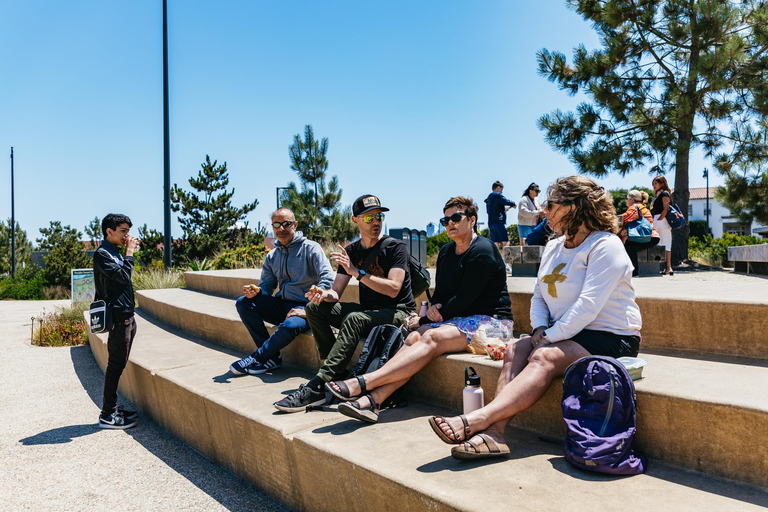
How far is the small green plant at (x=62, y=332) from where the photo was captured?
333 inches

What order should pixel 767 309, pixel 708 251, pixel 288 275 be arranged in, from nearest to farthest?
pixel 767 309
pixel 288 275
pixel 708 251

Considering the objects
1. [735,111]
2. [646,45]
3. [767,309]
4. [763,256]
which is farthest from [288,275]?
[735,111]

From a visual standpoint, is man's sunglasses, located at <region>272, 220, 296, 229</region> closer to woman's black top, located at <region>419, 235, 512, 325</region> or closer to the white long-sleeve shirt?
woman's black top, located at <region>419, 235, 512, 325</region>

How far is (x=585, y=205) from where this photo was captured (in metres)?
2.75

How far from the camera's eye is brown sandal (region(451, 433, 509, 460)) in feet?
7.50

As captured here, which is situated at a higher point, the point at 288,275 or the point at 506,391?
the point at 288,275

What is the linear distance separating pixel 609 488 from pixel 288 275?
11.1 feet

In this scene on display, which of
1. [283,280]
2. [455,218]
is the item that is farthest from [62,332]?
[455,218]

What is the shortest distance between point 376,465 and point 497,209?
754cm

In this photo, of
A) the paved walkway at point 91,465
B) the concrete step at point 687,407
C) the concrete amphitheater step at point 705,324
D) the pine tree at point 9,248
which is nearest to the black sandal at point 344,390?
the concrete step at point 687,407

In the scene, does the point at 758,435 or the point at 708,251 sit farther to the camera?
the point at 708,251

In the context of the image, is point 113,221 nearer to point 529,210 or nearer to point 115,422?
point 115,422

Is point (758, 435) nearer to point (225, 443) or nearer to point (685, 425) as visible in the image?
point (685, 425)

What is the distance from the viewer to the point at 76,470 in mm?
3436
